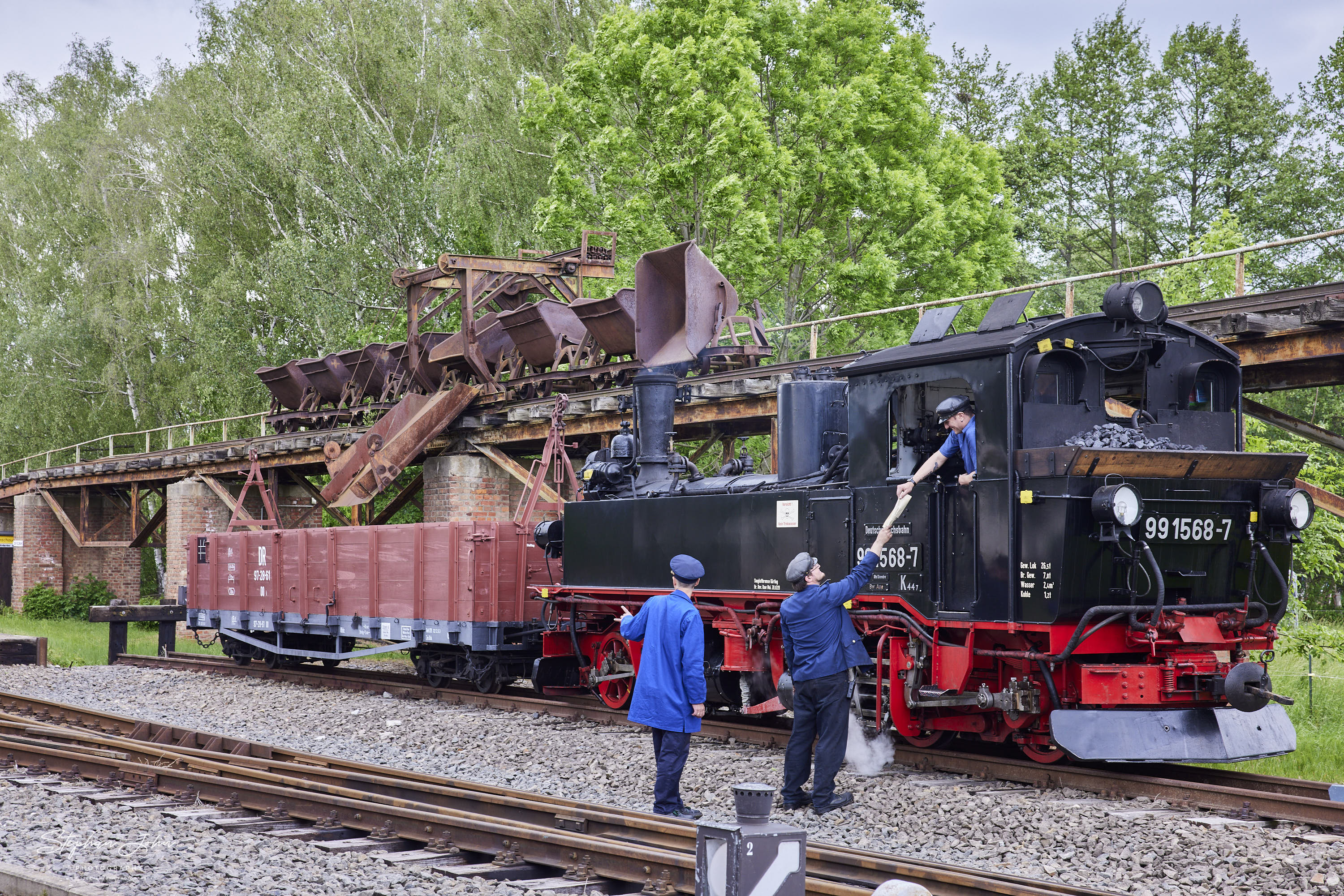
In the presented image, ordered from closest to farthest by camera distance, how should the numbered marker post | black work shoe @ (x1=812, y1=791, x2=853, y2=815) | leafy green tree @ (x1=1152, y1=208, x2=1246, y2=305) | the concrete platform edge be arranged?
the numbered marker post
the concrete platform edge
black work shoe @ (x1=812, y1=791, x2=853, y2=815)
leafy green tree @ (x1=1152, y1=208, x2=1246, y2=305)

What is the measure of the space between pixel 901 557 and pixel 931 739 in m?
1.55

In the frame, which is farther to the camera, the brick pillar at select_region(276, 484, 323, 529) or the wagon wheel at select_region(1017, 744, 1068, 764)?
the brick pillar at select_region(276, 484, 323, 529)


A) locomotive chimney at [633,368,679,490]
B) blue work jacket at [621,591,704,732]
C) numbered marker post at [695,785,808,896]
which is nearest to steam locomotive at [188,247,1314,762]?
locomotive chimney at [633,368,679,490]

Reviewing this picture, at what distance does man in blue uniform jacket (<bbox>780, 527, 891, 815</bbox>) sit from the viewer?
7664 millimetres

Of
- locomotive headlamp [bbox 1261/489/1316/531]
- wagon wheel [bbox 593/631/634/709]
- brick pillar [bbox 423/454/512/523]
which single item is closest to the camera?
locomotive headlamp [bbox 1261/489/1316/531]

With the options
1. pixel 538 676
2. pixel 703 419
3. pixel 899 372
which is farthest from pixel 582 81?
pixel 899 372

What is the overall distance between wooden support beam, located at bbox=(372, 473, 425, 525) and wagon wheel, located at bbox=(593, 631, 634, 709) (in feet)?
34.0

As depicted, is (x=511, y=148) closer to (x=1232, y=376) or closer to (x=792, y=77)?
(x=792, y=77)

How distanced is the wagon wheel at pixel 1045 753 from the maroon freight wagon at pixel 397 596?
20.1 feet

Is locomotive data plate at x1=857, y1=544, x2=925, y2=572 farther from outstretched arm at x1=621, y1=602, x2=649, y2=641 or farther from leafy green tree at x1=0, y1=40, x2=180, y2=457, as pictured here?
leafy green tree at x1=0, y1=40, x2=180, y2=457

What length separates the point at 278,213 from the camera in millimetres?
36531

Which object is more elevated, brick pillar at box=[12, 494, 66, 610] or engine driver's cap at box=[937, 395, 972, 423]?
engine driver's cap at box=[937, 395, 972, 423]

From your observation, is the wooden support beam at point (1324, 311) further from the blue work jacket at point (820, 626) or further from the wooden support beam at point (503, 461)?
the wooden support beam at point (503, 461)

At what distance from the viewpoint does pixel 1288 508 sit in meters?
8.13
